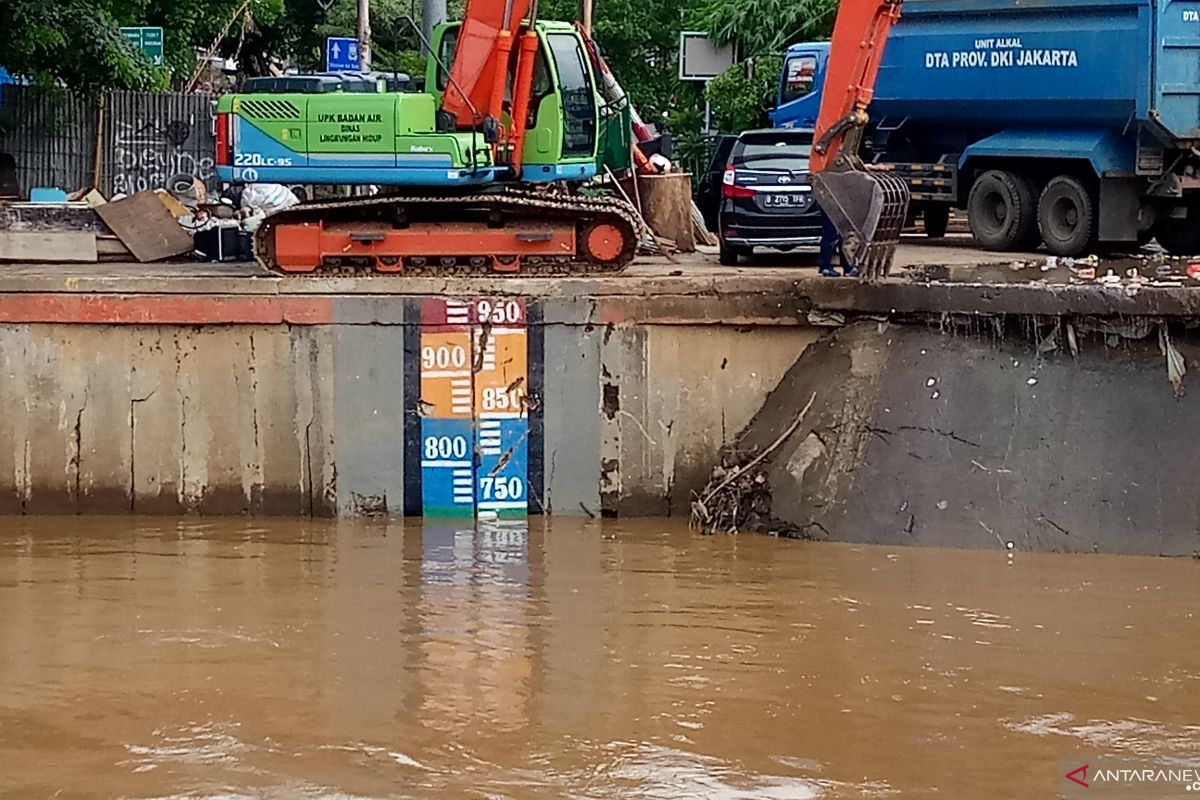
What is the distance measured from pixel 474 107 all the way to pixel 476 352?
106 inches

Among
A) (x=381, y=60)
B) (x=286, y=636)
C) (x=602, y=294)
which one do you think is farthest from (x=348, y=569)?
(x=381, y=60)

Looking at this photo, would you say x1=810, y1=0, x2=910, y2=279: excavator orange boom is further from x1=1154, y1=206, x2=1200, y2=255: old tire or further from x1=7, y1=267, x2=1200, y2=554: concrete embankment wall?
x1=1154, y1=206, x2=1200, y2=255: old tire

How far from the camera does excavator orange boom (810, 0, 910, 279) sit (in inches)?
542

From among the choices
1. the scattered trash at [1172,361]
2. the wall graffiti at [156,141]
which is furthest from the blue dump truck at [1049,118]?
the wall graffiti at [156,141]

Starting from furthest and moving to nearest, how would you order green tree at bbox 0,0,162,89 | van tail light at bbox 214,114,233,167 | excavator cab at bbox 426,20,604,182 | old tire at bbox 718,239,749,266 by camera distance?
green tree at bbox 0,0,162,89 → old tire at bbox 718,239,749,266 → excavator cab at bbox 426,20,604,182 → van tail light at bbox 214,114,233,167

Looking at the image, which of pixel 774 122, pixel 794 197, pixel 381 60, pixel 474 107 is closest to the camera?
pixel 474 107

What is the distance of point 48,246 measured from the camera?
54.1 feet

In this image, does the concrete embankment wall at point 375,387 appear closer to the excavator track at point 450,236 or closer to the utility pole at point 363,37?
the excavator track at point 450,236

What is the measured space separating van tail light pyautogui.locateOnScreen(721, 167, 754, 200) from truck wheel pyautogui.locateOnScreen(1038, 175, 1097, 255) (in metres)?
3.19

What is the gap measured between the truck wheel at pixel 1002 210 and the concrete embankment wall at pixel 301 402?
5.33 metres

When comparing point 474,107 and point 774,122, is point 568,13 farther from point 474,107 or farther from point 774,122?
point 474,107

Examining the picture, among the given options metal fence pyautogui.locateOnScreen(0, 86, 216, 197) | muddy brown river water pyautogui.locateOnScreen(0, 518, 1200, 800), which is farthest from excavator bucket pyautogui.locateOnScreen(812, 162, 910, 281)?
metal fence pyautogui.locateOnScreen(0, 86, 216, 197)

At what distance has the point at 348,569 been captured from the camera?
12.1 meters

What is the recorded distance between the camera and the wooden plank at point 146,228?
1706 cm
